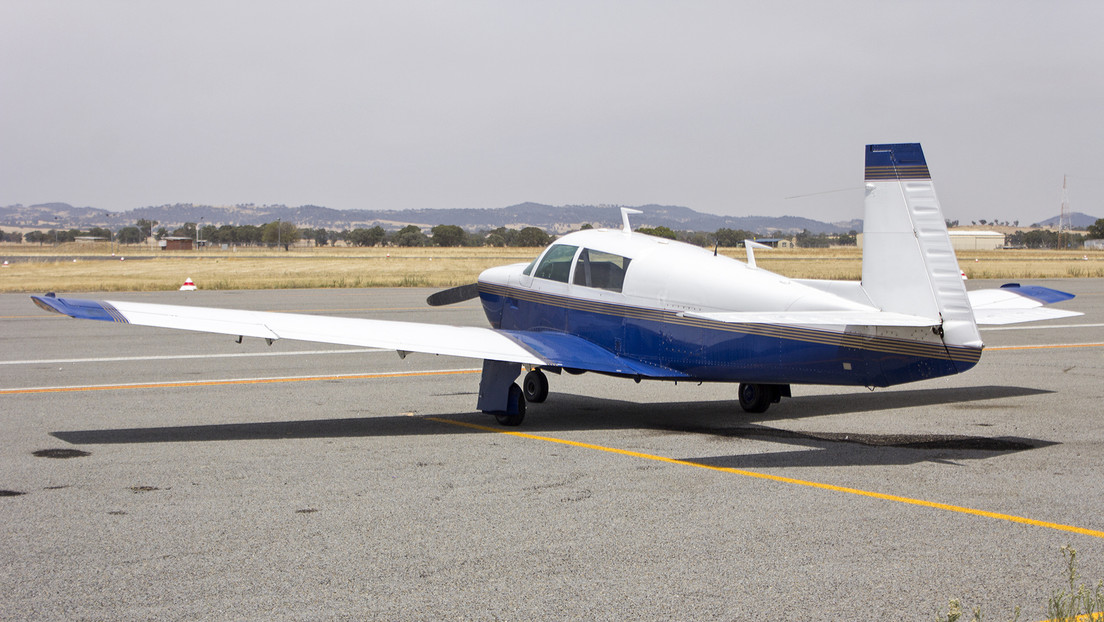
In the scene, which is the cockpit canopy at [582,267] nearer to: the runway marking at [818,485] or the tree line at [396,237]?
the runway marking at [818,485]

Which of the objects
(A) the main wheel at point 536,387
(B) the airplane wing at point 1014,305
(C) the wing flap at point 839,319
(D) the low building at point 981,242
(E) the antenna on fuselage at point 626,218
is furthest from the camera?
(D) the low building at point 981,242

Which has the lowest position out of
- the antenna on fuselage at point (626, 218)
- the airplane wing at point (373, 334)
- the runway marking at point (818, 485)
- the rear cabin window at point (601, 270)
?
the runway marking at point (818, 485)

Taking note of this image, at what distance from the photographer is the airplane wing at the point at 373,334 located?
9.41m

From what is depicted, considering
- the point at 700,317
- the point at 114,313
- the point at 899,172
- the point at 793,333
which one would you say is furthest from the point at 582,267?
the point at 114,313

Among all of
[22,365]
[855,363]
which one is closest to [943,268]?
[855,363]

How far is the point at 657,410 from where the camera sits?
11.1 meters

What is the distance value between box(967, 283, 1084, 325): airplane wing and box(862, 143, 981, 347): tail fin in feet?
7.60

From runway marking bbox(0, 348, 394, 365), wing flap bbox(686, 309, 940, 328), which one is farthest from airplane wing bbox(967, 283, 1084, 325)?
runway marking bbox(0, 348, 394, 365)

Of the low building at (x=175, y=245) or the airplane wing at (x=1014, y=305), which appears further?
the low building at (x=175, y=245)

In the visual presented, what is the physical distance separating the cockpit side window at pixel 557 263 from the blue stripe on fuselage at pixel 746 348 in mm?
246

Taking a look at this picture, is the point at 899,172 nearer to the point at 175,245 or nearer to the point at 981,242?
the point at 175,245

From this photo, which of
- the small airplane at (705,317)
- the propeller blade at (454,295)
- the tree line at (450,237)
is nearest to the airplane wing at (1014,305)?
the small airplane at (705,317)

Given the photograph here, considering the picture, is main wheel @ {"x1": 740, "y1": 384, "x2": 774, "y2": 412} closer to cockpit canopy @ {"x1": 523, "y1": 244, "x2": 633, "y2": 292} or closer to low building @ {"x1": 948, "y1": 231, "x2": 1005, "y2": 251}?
cockpit canopy @ {"x1": 523, "y1": 244, "x2": 633, "y2": 292}

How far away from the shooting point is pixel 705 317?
924 cm
